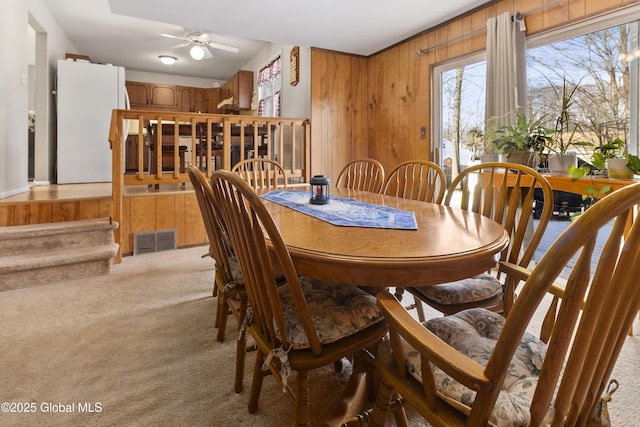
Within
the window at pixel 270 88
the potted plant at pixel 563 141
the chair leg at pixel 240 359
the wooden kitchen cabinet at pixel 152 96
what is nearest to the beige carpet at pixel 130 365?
the chair leg at pixel 240 359

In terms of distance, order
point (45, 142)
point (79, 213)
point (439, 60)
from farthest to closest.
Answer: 1. point (45, 142)
2. point (439, 60)
3. point (79, 213)

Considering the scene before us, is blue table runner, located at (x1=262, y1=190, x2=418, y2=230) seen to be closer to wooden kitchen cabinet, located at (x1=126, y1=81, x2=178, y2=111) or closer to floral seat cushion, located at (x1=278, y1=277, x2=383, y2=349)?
floral seat cushion, located at (x1=278, y1=277, x2=383, y2=349)

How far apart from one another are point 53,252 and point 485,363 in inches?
126

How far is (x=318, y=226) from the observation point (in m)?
1.31

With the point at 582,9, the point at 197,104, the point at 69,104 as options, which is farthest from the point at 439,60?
the point at 197,104

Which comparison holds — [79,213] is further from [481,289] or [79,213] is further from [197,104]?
[197,104]

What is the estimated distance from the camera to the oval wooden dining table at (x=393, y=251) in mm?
930

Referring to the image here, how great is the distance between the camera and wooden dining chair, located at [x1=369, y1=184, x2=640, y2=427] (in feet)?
1.80

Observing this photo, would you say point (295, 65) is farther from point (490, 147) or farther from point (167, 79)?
point (167, 79)

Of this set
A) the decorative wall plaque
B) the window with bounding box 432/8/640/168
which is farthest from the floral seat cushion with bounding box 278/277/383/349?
the decorative wall plaque

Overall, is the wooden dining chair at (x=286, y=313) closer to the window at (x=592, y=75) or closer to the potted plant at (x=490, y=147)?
the potted plant at (x=490, y=147)

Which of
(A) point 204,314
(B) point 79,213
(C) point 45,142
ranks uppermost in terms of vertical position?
(C) point 45,142

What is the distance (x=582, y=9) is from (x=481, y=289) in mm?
2528

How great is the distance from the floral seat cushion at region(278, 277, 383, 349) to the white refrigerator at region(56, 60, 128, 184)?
204 inches
